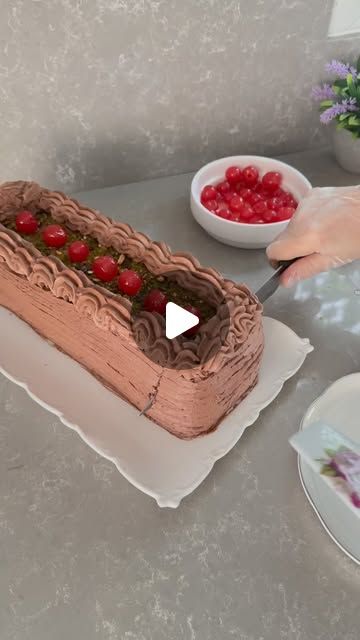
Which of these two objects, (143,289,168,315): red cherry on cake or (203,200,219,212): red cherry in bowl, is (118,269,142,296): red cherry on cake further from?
(203,200,219,212): red cherry in bowl

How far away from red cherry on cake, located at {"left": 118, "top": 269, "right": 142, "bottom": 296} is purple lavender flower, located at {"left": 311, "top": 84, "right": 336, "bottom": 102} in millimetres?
820

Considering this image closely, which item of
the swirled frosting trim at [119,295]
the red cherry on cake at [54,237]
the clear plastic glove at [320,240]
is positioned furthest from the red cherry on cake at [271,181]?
the red cherry on cake at [54,237]

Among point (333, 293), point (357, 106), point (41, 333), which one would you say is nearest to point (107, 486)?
point (41, 333)

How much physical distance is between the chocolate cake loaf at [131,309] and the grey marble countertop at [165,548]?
121mm

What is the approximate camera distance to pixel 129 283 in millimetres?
990

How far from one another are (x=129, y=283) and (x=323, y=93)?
847mm

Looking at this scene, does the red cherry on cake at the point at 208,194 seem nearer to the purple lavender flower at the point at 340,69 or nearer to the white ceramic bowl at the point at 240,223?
Result: the white ceramic bowl at the point at 240,223

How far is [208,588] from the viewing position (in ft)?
2.74

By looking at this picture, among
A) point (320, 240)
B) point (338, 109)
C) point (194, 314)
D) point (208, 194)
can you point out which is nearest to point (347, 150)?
point (338, 109)

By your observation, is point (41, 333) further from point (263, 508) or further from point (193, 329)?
point (263, 508)

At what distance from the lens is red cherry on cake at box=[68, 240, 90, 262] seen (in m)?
1.06

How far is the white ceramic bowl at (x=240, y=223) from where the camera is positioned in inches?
50.3

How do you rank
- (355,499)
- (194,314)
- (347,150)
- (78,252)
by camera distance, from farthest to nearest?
(347,150)
(78,252)
(194,314)
(355,499)

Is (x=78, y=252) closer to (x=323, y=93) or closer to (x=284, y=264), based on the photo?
(x=284, y=264)
